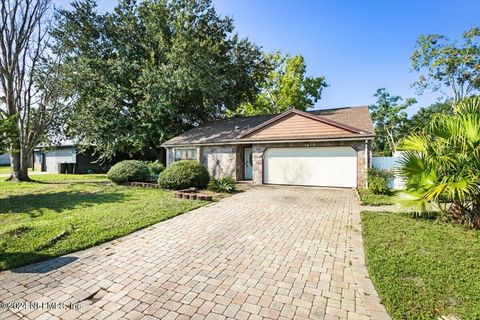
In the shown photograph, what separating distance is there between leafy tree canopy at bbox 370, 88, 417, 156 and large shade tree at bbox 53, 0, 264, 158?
91.2ft

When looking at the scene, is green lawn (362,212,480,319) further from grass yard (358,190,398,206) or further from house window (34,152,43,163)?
house window (34,152,43,163)

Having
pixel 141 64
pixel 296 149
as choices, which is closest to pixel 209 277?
pixel 296 149

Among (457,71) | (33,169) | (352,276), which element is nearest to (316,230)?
(352,276)

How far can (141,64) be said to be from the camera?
20.1 meters

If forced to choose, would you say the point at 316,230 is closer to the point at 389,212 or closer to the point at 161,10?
the point at 389,212

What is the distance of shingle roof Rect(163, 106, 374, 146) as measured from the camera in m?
14.1

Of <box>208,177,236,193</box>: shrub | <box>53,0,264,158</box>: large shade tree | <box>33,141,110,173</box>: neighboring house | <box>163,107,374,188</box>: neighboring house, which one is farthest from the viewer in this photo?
<box>33,141,110,173</box>: neighboring house

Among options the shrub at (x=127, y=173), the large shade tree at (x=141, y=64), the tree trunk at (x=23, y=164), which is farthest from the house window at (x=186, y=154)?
the tree trunk at (x=23, y=164)

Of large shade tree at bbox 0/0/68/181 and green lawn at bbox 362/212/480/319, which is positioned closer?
green lawn at bbox 362/212/480/319

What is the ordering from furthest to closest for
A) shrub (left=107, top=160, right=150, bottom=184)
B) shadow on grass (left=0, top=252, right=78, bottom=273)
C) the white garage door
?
shrub (left=107, top=160, right=150, bottom=184), the white garage door, shadow on grass (left=0, top=252, right=78, bottom=273)

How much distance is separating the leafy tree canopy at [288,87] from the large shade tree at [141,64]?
9396 mm

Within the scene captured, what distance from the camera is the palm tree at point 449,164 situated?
5743 millimetres

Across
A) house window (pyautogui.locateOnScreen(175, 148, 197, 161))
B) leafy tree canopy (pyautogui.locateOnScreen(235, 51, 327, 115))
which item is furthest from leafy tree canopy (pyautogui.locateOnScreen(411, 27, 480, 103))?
house window (pyautogui.locateOnScreen(175, 148, 197, 161))

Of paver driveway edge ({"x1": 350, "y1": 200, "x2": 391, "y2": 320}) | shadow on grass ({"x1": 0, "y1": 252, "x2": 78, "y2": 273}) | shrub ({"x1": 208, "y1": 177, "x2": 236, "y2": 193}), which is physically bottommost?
paver driveway edge ({"x1": 350, "y1": 200, "x2": 391, "y2": 320})
